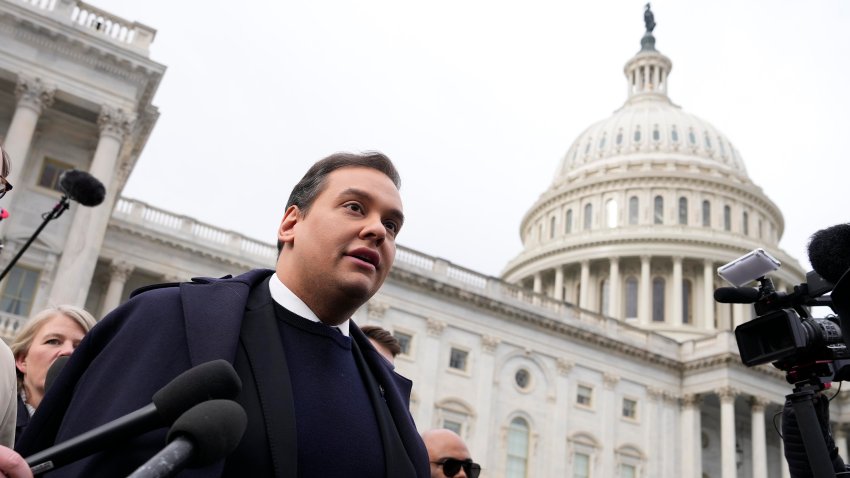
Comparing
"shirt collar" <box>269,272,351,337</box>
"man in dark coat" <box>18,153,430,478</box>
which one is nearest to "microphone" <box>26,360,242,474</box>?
"man in dark coat" <box>18,153,430,478</box>

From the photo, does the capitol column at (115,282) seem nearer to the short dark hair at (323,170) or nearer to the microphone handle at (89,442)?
the short dark hair at (323,170)

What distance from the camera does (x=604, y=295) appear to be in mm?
67938

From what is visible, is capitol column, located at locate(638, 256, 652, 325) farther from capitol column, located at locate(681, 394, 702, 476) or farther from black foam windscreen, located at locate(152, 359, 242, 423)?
black foam windscreen, located at locate(152, 359, 242, 423)

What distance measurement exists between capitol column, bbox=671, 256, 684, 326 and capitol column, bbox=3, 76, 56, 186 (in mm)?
51039

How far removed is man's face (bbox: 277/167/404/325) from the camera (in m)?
2.82

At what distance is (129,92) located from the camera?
27.5m

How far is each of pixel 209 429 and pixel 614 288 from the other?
66.4 meters

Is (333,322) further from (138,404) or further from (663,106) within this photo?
(663,106)

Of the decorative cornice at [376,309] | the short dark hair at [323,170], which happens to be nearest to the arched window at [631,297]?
the decorative cornice at [376,309]

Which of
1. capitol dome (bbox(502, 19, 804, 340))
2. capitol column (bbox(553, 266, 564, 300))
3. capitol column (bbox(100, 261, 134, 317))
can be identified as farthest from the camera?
capitol column (bbox(553, 266, 564, 300))

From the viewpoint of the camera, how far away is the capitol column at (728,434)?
1769 inches

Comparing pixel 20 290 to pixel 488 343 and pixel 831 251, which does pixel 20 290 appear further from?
pixel 831 251

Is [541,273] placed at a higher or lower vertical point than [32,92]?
higher

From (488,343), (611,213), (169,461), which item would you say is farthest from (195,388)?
(611,213)
